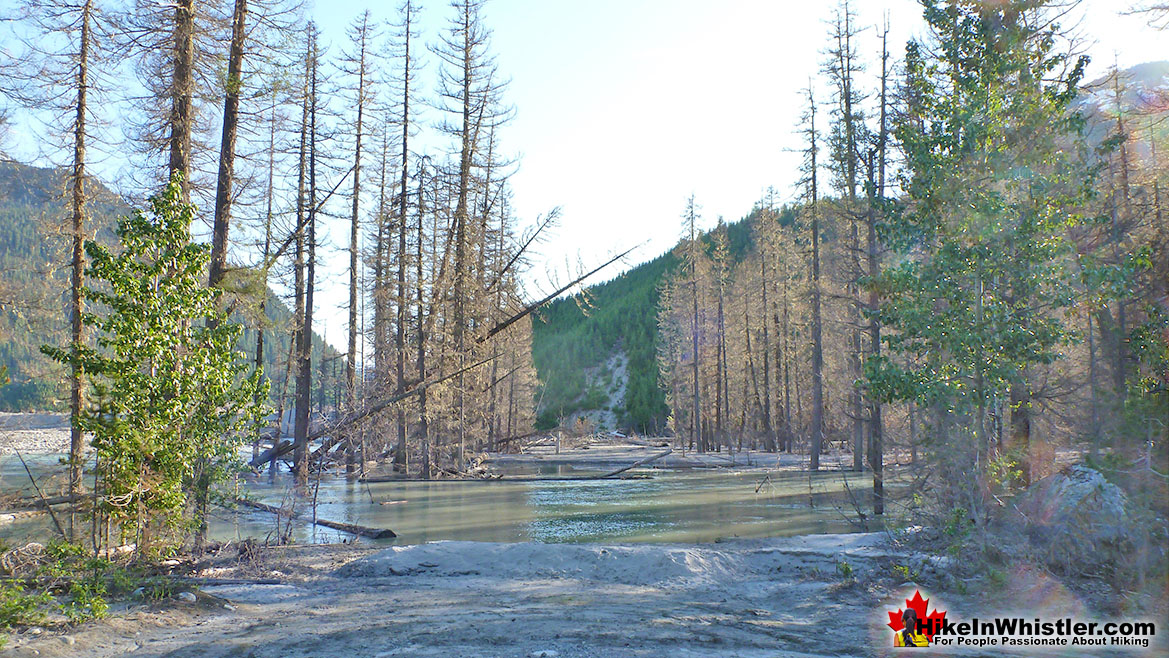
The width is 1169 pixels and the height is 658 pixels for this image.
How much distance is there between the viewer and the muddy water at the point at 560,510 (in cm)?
1480

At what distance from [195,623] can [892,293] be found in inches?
425

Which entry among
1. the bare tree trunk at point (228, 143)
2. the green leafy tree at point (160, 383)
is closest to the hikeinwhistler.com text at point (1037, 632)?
the green leafy tree at point (160, 383)

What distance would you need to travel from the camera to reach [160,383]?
28.8ft

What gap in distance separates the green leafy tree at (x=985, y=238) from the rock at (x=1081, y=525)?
74 centimetres

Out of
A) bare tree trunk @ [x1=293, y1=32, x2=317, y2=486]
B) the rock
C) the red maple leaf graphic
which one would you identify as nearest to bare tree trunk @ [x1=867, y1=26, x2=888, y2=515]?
the rock

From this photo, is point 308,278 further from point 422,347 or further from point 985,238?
point 985,238

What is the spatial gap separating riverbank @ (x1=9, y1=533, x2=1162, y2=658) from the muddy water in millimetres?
2995

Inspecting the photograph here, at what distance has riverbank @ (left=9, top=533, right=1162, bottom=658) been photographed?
6113 mm

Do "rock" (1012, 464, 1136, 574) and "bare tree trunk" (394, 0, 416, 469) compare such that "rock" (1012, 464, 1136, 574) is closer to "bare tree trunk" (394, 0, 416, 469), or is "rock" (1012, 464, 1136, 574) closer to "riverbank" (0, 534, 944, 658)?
"riverbank" (0, 534, 944, 658)

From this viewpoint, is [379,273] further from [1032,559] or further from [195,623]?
[1032,559]

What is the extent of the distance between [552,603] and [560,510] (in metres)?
11.0

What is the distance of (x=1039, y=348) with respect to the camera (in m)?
9.81

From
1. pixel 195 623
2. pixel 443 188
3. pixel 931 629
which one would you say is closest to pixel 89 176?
pixel 443 188

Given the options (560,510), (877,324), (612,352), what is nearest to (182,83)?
(560,510)
